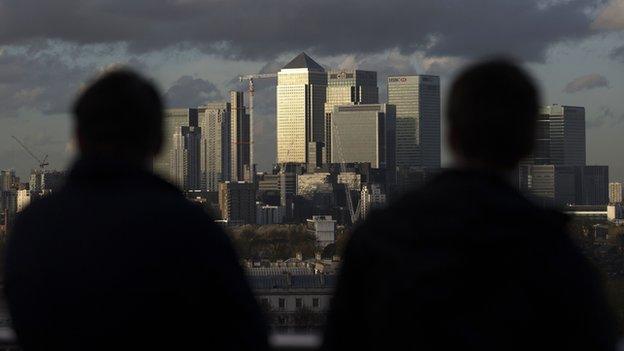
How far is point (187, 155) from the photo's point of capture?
143 m

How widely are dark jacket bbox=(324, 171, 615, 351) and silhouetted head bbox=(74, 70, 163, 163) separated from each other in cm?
41

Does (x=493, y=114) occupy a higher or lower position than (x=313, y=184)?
higher

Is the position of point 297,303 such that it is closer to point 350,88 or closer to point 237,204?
point 237,204

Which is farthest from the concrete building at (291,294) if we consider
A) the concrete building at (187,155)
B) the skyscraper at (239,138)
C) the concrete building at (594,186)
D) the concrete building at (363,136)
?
the skyscraper at (239,138)

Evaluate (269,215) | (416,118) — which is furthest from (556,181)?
(416,118)

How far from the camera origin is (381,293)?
1.77 m

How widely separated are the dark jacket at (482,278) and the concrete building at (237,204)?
106m

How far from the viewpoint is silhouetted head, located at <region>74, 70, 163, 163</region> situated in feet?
6.55

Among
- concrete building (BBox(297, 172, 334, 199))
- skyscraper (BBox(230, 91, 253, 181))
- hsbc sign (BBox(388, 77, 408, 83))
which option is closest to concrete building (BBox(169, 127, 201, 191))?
skyscraper (BBox(230, 91, 253, 181))

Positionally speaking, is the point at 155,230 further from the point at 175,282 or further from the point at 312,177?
the point at 312,177

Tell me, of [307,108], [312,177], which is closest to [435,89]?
[307,108]

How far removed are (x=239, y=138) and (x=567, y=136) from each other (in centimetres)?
4449

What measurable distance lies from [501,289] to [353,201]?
377ft

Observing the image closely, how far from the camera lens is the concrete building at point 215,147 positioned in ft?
478
